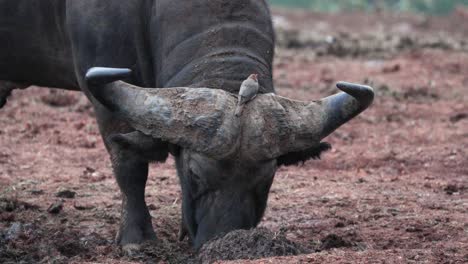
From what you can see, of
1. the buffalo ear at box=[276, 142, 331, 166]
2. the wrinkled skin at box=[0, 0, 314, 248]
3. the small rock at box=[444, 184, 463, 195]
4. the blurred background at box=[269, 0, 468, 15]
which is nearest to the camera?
the wrinkled skin at box=[0, 0, 314, 248]

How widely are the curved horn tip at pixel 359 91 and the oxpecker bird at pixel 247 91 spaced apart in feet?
1.55

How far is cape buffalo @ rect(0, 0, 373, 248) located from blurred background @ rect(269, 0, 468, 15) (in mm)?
23873

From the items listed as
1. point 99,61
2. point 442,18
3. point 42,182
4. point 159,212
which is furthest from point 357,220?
point 442,18

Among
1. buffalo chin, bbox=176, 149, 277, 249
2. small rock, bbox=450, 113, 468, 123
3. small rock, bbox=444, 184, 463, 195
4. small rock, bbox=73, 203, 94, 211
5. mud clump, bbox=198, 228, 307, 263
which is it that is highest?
buffalo chin, bbox=176, 149, 277, 249

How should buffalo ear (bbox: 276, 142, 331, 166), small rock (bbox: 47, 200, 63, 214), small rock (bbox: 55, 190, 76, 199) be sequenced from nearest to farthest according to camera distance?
buffalo ear (bbox: 276, 142, 331, 166) < small rock (bbox: 47, 200, 63, 214) < small rock (bbox: 55, 190, 76, 199)

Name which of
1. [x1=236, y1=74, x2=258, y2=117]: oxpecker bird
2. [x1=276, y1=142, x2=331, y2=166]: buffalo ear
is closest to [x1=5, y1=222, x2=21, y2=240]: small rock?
[x1=276, y1=142, x2=331, y2=166]: buffalo ear

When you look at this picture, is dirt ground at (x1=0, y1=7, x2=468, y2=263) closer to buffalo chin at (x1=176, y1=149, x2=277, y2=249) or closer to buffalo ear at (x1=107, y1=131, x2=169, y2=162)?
buffalo chin at (x1=176, y1=149, x2=277, y2=249)

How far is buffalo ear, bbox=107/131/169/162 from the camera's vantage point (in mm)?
6117

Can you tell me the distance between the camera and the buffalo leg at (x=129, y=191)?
7000 mm

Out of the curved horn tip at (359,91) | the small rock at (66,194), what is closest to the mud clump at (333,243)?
the curved horn tip at (359,91)

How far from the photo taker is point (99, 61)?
6855 millimetres

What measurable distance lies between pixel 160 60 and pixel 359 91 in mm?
1368

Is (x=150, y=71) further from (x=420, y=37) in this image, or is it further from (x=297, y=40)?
(x=420, y=37)

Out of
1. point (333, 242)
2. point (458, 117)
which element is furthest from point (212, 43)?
point (458, 117)
